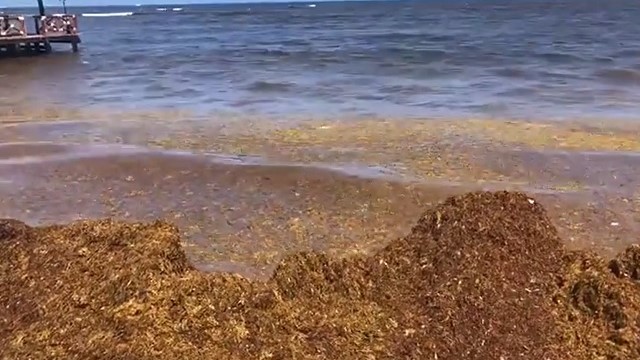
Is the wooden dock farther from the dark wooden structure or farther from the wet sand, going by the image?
the wet sand

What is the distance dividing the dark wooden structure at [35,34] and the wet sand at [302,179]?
19.0 m

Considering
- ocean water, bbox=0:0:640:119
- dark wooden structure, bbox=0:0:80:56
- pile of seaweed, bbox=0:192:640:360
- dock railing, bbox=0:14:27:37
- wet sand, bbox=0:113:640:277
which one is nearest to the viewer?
pile of seaweed, bbox=0:192:640:360

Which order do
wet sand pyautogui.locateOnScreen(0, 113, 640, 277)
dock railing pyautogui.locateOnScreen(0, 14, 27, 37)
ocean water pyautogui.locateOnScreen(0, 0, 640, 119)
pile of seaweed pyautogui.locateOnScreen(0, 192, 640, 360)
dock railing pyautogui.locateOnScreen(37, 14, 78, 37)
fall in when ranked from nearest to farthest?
pile of seaweed pyautogui.locateOnScreen(0, 192, 640, 360)
wet sand pyautogui.locateOnScreen(0, 113, 640, 277)
ocean water pyautogui.locateOnScreen(0, 0, 640, 119)
dock railing pyautogui.locateOnScreen(0, 14, 27, 37)
dock railing pyautogui.locateOnScreen(37, 14, 78, 37)

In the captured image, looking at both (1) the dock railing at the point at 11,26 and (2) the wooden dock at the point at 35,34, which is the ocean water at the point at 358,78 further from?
(1) the dock railing at the point at 11,26

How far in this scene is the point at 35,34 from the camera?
3156 centimetres

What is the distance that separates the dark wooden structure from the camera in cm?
2964

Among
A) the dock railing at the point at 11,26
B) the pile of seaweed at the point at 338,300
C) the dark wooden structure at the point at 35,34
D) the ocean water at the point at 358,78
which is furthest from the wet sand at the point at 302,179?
the dock railing at the point at 11,26

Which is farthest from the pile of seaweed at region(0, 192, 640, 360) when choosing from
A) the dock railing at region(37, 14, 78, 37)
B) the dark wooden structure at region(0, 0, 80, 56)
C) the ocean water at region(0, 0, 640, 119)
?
the dock railing at region(37, 14, 78, 37)

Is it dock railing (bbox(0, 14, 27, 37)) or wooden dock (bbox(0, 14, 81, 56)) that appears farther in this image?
dock railing (bbox(0, 14, 27, 37))

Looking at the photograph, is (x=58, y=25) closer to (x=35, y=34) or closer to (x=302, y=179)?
(x=35, y=34)

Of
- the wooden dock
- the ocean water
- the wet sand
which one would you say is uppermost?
the wooden dock

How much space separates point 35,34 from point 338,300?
31.6 metres

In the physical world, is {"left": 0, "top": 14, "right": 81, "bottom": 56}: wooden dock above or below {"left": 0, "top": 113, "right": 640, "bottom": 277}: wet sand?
above

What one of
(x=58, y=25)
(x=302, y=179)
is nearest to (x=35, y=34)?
(x=58, y=25)
